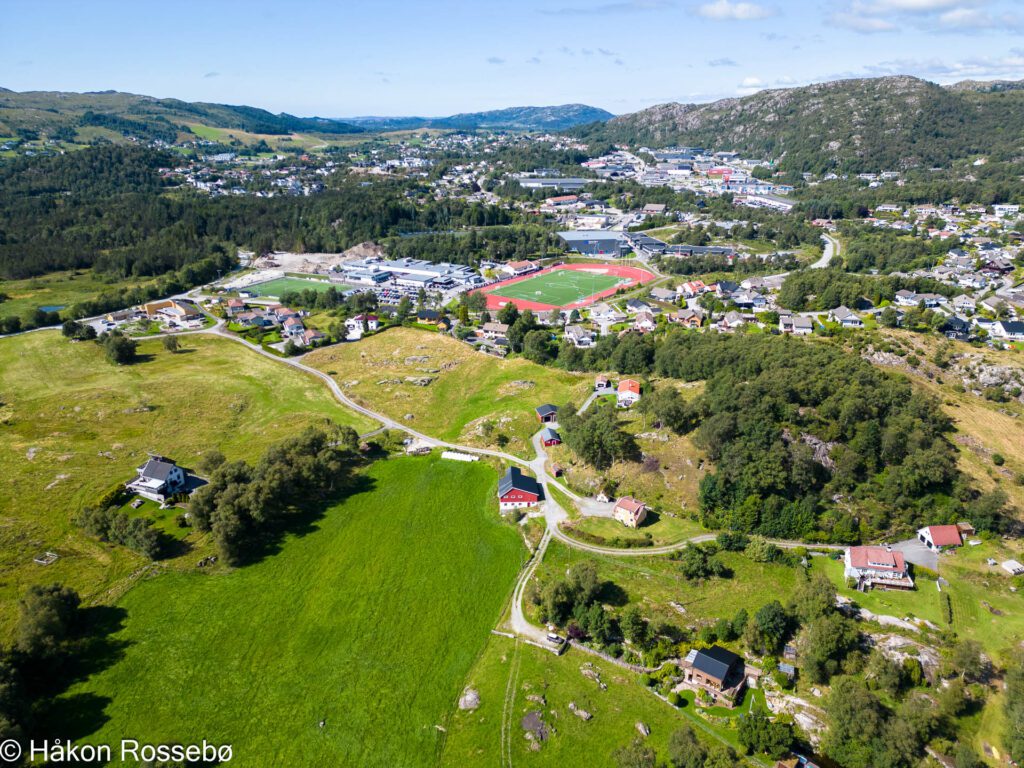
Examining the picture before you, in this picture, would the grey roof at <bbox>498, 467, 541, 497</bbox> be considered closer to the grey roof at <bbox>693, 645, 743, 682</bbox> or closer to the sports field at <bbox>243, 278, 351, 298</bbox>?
the grey roof at <bbox>693, 645, 743, 682</bbox>

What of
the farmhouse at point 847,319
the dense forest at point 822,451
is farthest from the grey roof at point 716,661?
the farmhouse at point 847,319

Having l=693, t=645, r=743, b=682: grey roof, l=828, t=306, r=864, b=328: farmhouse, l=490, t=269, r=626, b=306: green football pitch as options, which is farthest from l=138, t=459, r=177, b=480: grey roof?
l=828, t=306, r=864, b=328: farmhouse

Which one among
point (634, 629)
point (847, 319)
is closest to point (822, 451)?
point (634, 629)

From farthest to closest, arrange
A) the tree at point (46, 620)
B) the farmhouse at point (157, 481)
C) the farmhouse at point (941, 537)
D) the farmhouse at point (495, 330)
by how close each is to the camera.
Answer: the farmhouse at point (495, 330) → the farmhouse at point (157, 481) → the farmhouse at point (941, 537) → the tree at point (46, 620)

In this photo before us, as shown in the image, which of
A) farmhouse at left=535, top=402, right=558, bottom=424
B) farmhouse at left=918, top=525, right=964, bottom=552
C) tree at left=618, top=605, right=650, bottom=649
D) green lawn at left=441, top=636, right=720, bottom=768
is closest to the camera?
green lawn at left=441, top=636, right=720, bottom=768

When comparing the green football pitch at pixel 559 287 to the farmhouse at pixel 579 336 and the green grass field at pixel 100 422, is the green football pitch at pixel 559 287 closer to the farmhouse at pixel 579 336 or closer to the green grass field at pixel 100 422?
the farmhouse at pixel 579 336

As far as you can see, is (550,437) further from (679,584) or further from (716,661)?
(716,661)
